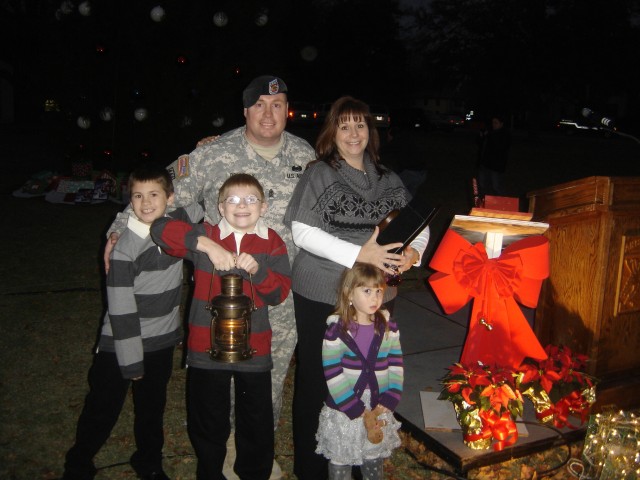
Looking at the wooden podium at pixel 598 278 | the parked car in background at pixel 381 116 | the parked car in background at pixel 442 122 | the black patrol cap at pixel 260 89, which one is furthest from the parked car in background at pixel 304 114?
the black patrol cap at pixel 260 89

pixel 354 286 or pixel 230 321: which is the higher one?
pixel 354 286

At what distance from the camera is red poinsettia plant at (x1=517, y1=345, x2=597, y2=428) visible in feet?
12.2

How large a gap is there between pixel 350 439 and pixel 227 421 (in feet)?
1.97

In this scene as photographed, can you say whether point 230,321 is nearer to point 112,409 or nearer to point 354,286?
point 354,286

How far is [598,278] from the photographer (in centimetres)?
371

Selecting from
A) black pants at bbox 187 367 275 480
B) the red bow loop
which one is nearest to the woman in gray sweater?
black pants at bbox 187 367 275 480

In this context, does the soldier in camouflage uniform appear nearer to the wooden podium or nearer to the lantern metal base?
the lantern metal base

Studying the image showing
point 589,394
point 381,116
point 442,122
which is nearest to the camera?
point 589,394

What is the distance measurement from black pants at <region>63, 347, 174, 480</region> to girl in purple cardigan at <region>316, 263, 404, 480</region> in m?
0.84

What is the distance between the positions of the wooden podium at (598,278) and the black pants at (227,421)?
2122 millimetres

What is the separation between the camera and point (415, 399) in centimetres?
418

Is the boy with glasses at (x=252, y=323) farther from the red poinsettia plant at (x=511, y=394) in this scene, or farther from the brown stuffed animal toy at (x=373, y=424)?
the red poinsettia plant at (x=511, y=394)

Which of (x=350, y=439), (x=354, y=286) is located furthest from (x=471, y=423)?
(x=354, y=286)

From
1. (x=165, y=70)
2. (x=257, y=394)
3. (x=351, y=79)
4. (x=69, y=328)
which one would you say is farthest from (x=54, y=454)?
(x=351, y=79)
